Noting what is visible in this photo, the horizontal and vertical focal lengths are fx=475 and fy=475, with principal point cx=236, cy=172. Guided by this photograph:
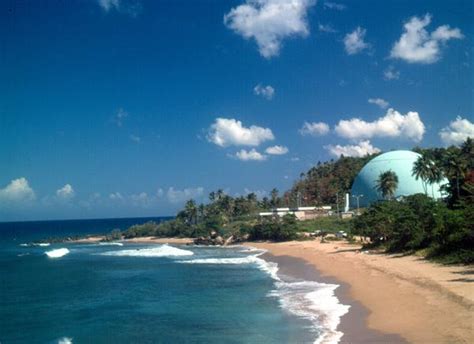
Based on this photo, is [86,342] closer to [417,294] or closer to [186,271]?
[417,294]

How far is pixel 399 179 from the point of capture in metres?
91.5

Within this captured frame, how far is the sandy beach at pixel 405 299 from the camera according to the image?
16.2 meters

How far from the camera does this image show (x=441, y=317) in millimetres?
17391

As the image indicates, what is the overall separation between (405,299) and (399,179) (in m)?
73.6

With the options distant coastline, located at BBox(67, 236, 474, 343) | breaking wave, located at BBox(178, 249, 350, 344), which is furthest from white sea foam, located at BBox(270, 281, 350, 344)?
distant coastline, located at BBox(67, 236, 474, 343)

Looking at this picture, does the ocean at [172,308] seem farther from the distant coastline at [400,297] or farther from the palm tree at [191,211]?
the palm tree at [191,211]

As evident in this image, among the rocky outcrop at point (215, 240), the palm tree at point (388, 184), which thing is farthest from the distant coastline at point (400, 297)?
the rocky outcrop at point (215, 240)

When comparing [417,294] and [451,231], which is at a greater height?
[451,231]

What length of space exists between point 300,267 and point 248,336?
24.3 metres

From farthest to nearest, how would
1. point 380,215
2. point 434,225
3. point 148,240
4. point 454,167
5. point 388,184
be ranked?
point 148,240
point 388,184
point 454,167
point 380,215
point 434,225

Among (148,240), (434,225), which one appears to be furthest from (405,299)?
(148,240)

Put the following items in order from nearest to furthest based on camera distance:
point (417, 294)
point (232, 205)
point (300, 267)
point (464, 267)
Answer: point (417, 294), point (464, 267), point (300, 267), point (232, 205)

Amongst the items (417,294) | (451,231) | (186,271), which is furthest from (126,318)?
(451,231)

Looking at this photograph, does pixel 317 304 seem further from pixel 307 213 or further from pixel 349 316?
pixel 307 213
